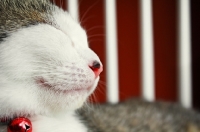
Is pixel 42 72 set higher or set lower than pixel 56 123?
higher

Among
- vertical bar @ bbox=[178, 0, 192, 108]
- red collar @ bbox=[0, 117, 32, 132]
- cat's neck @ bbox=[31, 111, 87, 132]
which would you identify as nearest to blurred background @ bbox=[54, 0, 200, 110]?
vertical bar @ bbox=[178, 0, 192, 108]

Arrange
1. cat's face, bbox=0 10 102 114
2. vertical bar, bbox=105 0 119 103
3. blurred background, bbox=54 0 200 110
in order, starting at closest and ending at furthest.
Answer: cat's face, bbox=0 10 102 114
vertical bar, bbox=105 0 119 103
blurred background, bbox=54 0 200 110

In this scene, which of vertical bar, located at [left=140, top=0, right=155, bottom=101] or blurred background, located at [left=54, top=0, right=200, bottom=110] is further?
blurred background, located at [left=54, top=0, right=200, bottom=110]

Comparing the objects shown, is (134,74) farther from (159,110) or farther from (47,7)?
(47,7)

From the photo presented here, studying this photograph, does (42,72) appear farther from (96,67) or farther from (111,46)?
(111,46)

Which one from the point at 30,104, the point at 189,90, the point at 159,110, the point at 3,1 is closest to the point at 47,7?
the point at 3,1

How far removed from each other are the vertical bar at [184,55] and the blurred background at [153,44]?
1.2 inches

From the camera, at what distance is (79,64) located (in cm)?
54

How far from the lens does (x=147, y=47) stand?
46.9 inches

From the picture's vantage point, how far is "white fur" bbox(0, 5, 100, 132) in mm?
516

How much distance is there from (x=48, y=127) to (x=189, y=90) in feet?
2.58

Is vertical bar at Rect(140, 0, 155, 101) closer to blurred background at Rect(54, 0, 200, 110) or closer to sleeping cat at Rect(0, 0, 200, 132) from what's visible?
blurred background at Rect(54, 0, 200, 110)

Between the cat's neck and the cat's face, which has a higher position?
the cat's face

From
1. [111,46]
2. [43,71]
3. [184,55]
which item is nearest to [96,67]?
[43,71]
